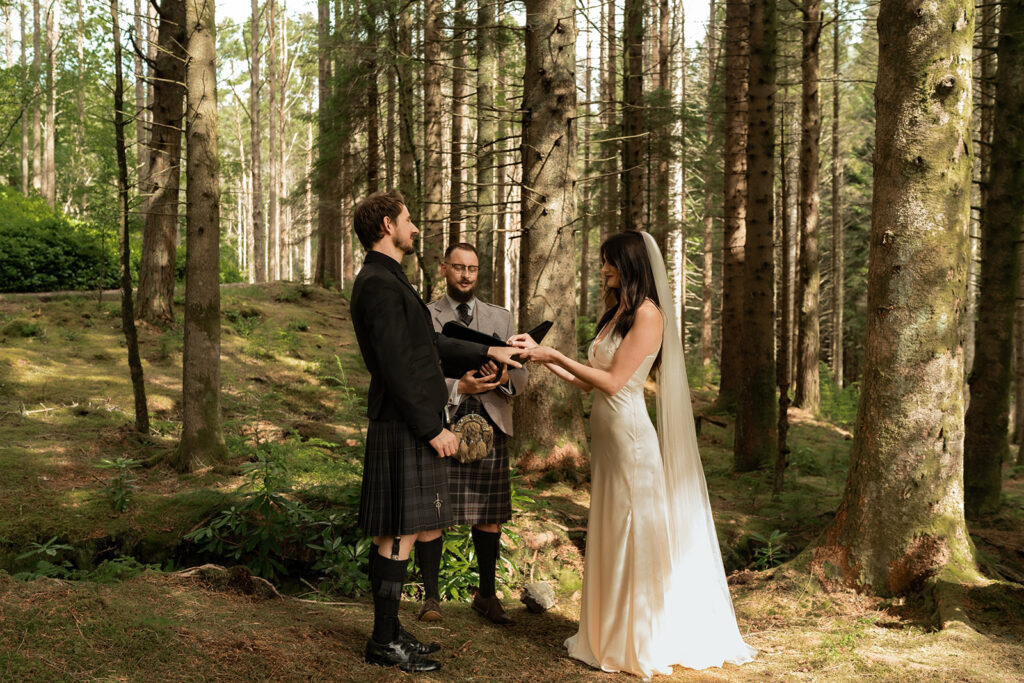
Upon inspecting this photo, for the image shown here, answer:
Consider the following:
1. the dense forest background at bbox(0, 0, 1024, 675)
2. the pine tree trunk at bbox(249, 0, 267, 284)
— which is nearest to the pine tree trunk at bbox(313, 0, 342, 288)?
the pine tree trunk at bbox(249, 0, 267, 284)

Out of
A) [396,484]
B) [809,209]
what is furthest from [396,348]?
[809,209]

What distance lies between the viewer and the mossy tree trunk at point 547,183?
720cm

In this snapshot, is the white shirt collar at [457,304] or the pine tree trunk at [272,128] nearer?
the white shirt collar at [457,304]

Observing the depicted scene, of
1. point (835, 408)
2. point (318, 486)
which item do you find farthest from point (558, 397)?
point (835, 408)

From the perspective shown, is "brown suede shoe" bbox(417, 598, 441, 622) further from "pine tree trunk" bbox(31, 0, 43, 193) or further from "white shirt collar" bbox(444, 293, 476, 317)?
"pine tree trunk" bbox(31, 0, 43, 193)

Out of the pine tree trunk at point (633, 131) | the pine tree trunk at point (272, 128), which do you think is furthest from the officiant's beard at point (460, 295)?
the pine tree trunk at point (272, 128)

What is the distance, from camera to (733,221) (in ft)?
42.8

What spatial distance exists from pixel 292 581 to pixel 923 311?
16.1 feet

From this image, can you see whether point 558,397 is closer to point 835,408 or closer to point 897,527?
point 897,527

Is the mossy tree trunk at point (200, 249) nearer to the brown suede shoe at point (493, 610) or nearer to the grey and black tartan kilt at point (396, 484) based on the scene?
the brown suede shoe at point (493, 610)

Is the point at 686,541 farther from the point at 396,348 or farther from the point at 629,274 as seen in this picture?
the point at 396,348

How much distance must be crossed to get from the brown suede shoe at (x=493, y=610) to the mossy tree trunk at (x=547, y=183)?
104 inches

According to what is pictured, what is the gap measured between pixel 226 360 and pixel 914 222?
11.6 m

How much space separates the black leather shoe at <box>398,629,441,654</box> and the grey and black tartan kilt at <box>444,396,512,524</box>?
30.9 inches
